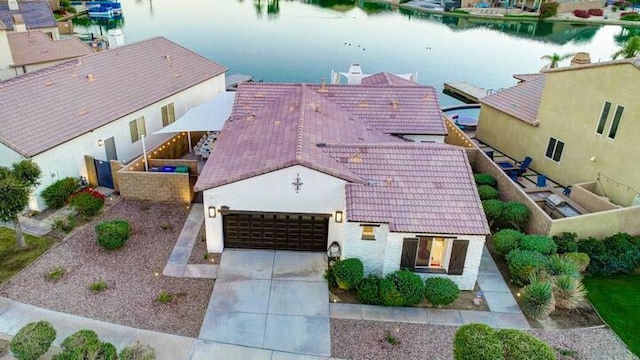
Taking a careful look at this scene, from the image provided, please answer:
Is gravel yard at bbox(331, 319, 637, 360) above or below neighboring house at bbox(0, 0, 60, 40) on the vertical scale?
below

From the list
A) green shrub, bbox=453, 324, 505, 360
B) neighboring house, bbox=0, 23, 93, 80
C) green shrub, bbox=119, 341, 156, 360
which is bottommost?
green shrub, bbox=119, 341, 156, 360

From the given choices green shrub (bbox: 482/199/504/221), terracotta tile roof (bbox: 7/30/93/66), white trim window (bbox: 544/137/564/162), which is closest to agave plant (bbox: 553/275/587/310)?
green shrub (bbox: 482/199/504/221)

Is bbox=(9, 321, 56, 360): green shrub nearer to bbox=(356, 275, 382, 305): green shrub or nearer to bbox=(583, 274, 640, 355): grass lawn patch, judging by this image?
bbox=(356, 275, 382, 305): green shrub

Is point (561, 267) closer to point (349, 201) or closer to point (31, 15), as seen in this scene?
point (349, 201)

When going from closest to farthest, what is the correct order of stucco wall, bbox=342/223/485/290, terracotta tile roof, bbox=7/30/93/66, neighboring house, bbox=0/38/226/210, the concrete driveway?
the concrete driveway
stucco wall, bbox=342/223/485/290
neighboring house, bbox=0/38/226/210
terracotta tile roof, bbox=7/30/93/66

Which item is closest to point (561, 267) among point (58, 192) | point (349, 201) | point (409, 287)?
point (409, 287)

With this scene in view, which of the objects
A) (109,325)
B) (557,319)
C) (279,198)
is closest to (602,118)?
(557,319)

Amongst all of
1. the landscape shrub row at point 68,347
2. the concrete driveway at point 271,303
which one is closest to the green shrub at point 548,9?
the concrete driveway at point 271,303
